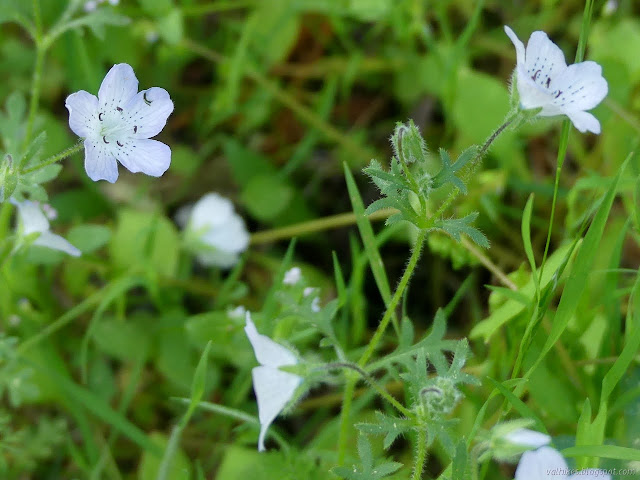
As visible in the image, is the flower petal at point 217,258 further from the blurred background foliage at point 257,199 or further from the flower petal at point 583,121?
the flower petal at point 583,121

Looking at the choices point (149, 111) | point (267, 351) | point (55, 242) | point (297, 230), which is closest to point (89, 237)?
point (55, 242)

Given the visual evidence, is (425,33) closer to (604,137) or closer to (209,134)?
(604,137)

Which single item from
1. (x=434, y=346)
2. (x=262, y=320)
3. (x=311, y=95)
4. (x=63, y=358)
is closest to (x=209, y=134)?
(x=311, y=95)

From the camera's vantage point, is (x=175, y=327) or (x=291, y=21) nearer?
(x=175, y=327)

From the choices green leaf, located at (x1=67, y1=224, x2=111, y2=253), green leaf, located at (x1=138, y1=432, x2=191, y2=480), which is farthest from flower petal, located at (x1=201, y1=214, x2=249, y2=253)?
green leaf, located at (x1=138, y1=432, x2=191, y2=480)

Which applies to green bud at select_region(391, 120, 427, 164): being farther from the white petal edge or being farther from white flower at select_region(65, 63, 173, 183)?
the white petal edge

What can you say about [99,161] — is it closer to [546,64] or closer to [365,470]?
[365,470]
